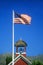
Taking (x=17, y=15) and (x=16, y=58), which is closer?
(x=17, y=15)

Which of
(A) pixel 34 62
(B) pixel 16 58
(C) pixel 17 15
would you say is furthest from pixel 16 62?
(C) pixel 17 15

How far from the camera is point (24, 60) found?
2083 inches

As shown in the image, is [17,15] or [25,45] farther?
[25,45]

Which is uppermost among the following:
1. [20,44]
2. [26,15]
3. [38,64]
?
[26,15]

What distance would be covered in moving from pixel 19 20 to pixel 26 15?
2.64 feet

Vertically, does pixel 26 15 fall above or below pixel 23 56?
above

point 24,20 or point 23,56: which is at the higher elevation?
point 24,20

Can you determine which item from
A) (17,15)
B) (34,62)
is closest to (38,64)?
(34,62)

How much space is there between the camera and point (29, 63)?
5188cm

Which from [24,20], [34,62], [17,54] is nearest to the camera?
[24,20]

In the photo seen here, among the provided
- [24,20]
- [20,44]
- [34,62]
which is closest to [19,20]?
[24,20]

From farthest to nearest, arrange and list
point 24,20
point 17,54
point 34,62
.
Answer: point 34,62 → point 17,54 → point 24,20

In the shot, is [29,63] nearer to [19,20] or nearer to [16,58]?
[16,58]

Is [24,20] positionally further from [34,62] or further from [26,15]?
[34,62]
